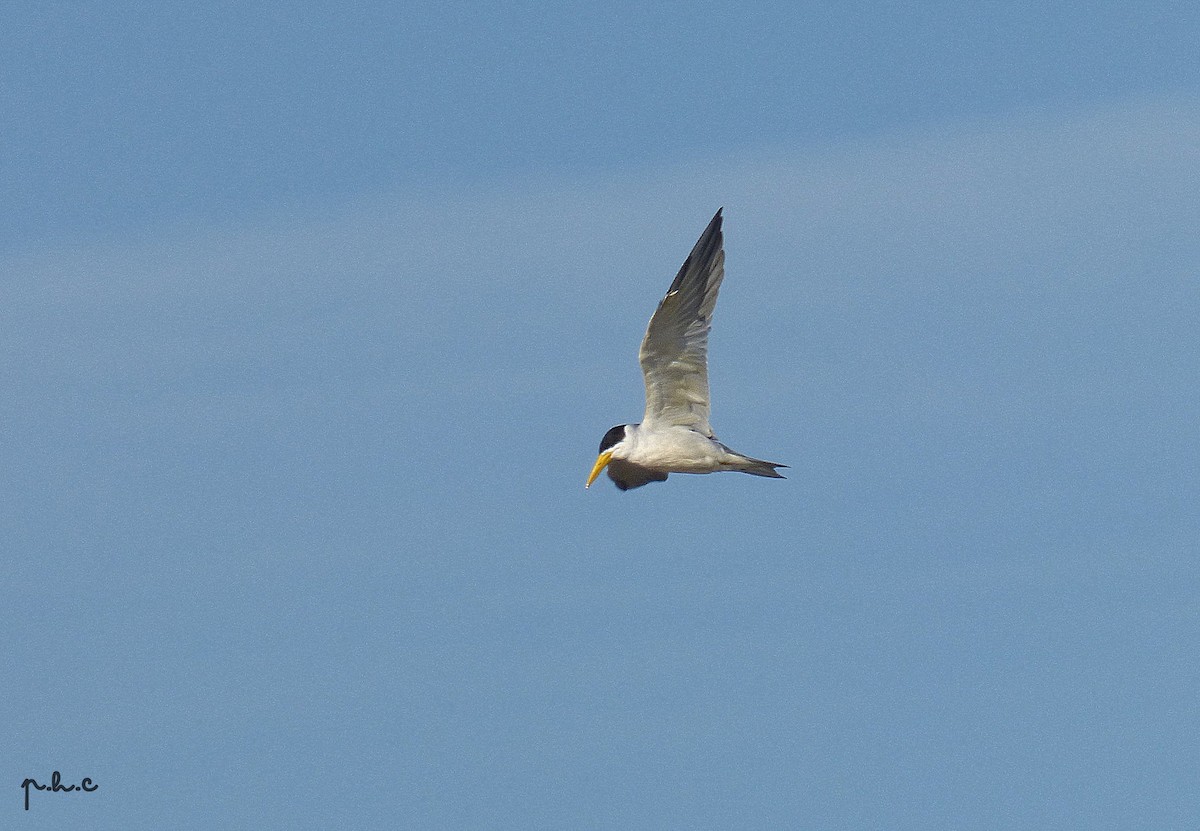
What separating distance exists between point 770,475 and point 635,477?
345cm

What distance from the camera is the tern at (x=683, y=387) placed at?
20.1 m

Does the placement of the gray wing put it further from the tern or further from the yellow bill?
the yellow bill

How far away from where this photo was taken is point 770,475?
68.9 ft

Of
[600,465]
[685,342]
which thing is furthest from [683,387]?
[600,465]

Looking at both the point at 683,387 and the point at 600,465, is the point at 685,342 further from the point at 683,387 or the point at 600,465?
the point at 600,465

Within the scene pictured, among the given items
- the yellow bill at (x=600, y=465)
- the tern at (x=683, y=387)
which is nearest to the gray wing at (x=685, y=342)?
the tern at (x=683, y=387)

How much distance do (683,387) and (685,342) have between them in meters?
1.04

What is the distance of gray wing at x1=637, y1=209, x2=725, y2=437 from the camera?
20.1 metres

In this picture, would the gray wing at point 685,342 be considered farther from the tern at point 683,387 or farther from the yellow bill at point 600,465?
the yellow bill at point 600,465

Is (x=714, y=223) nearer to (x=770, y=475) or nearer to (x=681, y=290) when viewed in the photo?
(x=681, y=290)

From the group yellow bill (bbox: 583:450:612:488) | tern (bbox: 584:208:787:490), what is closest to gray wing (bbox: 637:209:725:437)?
tern (bbox: 584:208:787:490)

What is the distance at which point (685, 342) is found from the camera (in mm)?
20719

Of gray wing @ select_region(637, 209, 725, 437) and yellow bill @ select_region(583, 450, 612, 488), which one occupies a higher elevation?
gray wing @ select_region(637, 209, 725, 437)

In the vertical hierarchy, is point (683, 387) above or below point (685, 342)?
below
